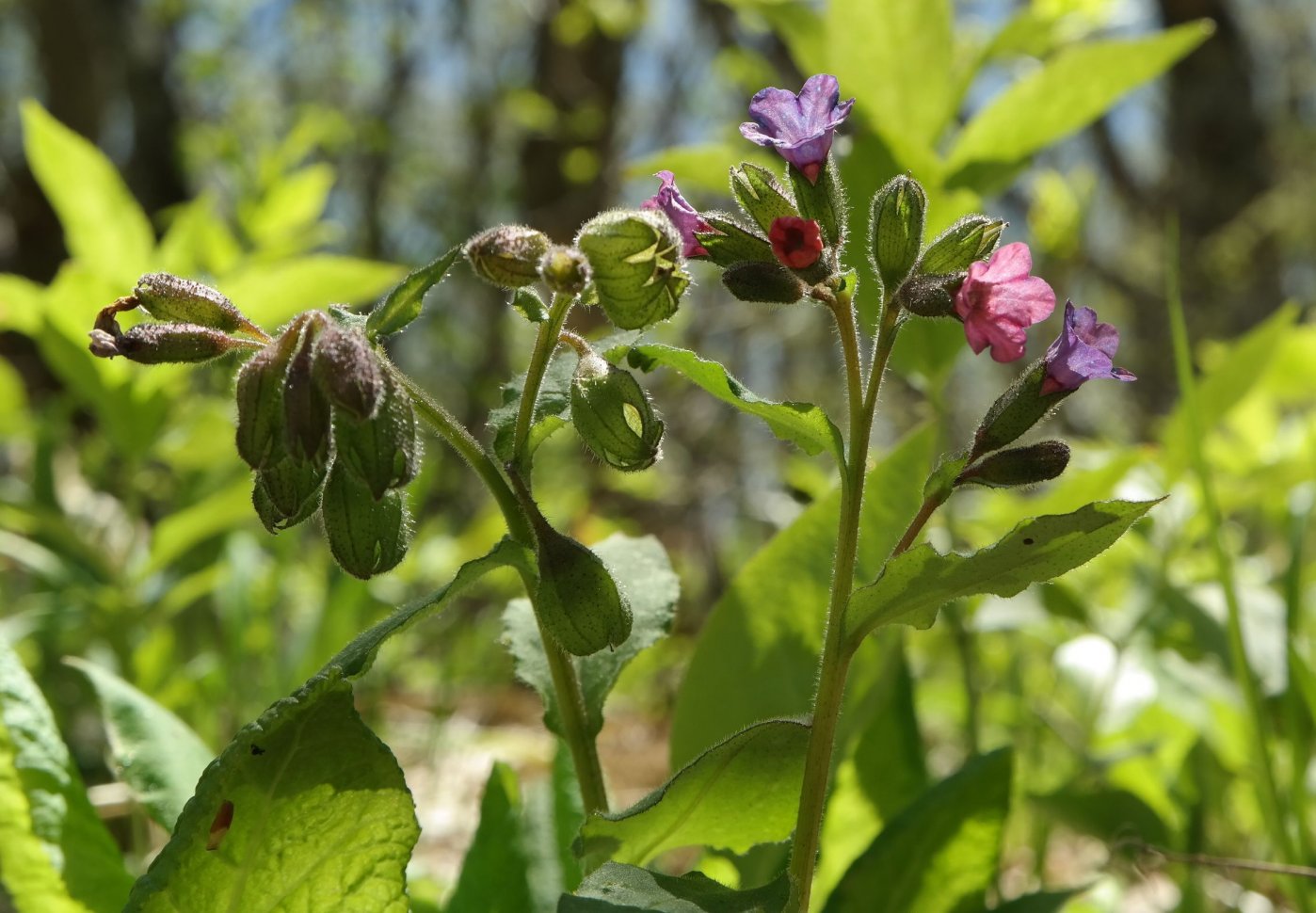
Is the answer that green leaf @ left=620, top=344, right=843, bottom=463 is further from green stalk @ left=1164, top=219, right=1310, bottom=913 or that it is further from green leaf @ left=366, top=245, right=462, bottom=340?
green stalk @ left=1164, top=219, right=1310, bottom=913

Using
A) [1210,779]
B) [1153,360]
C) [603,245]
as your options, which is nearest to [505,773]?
[603,245]

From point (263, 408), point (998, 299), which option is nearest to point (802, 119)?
point (998, 299)

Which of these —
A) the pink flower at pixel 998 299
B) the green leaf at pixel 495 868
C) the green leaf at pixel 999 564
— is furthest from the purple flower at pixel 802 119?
the green leaf at pixel 495 868

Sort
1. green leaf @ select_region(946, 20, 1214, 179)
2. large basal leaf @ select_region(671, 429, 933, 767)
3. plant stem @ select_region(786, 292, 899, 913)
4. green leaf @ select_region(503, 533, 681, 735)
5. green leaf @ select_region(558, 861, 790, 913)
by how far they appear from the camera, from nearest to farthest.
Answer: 1. green leaf @ select_region(558, 861, 790, 913)
2. plant stem @ select_region(786, 292, 899, 913)
3. green leaf @ select_region(503, 533, 681, 735)
4. large basal leaf @ select_region(671, 429, 933, 767)
5. green leaf @ select_region(946, 20, 1214, 179)

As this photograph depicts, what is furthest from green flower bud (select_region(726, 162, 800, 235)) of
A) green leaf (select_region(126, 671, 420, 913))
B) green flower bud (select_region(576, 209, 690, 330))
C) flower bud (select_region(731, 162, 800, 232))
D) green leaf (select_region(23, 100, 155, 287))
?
green leaf (select_region(23, 100, 155, 287))

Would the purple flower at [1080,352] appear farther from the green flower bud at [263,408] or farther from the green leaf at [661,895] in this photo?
the green flower bud at [263,408]
